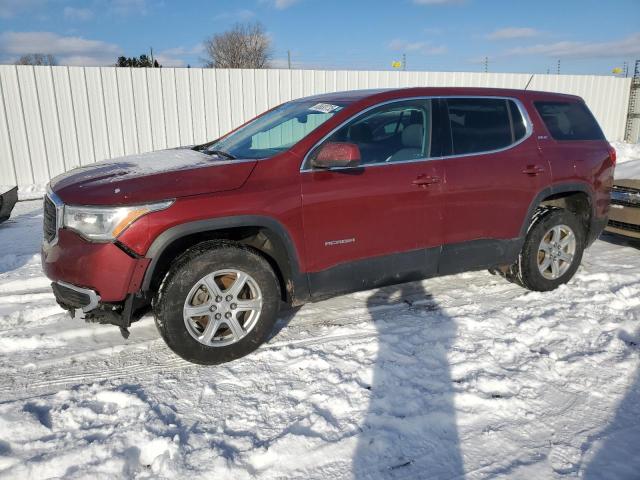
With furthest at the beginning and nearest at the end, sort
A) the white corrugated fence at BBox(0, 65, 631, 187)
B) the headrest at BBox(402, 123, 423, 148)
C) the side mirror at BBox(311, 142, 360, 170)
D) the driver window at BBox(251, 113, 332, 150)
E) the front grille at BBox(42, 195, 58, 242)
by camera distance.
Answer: the white corrugated fence at BBox(0, 65, 631, 187) → the headrest at BBox(402, 123, 423, 148) → the driver window at BBox(251, 113, 332, 150) → the side mirror at BBox(311, 142, 360, 170) → the front grille at BBox(42, 195, 58, 242)

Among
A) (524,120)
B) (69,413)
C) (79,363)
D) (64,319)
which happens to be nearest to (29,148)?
(64,319)

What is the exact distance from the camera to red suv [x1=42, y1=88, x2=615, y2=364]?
9.92 ft

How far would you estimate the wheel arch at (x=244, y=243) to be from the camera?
9.95 feet

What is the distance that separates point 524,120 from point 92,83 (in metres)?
9.11

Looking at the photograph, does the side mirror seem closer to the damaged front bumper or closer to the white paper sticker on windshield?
the white paper sticker on windshield

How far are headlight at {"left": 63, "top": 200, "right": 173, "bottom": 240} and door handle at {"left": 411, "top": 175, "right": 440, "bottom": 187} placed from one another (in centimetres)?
182

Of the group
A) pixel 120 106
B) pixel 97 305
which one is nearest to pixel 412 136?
pixel 97 305

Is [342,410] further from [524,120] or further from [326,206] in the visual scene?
[524,120]

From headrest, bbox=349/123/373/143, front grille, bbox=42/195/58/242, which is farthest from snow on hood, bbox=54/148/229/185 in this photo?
headrest, bbox=349/123/373/143

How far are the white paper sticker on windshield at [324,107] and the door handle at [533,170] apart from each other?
1.77 m

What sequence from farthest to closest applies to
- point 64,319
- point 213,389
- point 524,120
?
1. point 524,120
2. point 64,319
3. point 213,389

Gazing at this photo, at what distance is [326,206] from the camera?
343cm

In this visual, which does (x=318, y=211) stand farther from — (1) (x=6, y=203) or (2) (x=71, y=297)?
(1) (x=6, y=203)

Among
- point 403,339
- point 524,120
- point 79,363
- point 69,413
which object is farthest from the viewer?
point 524,120
